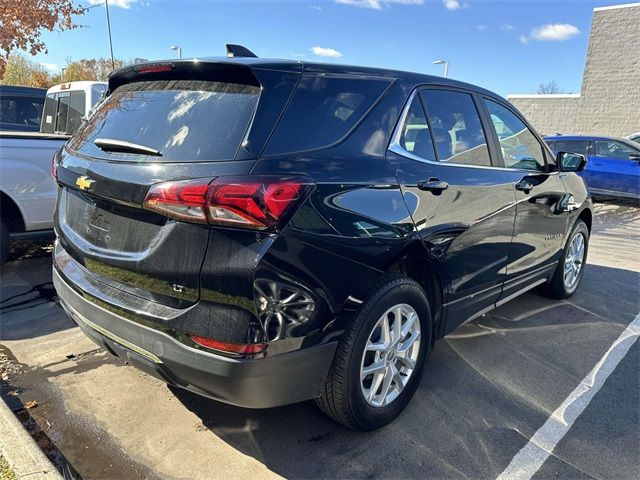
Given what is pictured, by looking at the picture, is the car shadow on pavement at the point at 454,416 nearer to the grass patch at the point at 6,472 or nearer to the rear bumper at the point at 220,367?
the rear bumper at the point at 220,367

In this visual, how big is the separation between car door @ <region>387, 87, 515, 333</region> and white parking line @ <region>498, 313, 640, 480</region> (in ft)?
2.52

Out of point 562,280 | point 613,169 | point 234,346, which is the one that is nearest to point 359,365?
point 234,346

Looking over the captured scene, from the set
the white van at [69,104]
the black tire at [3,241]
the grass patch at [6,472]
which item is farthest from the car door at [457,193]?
the white van at [69,104]

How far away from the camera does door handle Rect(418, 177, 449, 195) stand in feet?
8.83

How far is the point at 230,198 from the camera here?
193cm

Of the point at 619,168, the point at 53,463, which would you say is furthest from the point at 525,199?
the point at 619,168

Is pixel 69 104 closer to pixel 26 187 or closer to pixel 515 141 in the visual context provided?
pixel 26 187

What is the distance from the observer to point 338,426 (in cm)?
272

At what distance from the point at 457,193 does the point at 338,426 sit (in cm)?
151

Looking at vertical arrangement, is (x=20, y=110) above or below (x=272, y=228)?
above

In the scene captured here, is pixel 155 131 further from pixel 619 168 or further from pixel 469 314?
pixel 619 168

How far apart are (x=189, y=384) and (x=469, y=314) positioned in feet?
6.43

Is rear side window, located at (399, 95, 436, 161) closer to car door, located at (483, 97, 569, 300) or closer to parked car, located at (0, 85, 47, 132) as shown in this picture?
car door, located at (483, 97, 569, 300)

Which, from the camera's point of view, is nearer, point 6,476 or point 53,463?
point 6,476
